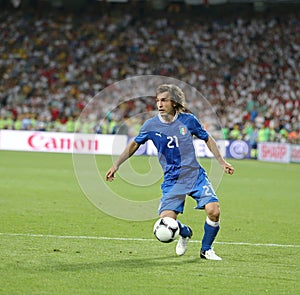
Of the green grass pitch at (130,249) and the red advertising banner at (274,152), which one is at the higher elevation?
the red advertising banner at (274,152)

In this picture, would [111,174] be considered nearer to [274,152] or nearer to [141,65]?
[274,152]

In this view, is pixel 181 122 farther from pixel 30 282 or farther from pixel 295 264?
pixel 30 282

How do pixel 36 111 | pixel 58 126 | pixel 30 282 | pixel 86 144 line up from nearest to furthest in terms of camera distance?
pixel 30 282, pixel 86 144, pixel 58 126, pixel 36 111

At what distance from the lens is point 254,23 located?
4522 cm

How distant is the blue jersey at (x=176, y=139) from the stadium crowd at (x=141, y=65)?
26503mm

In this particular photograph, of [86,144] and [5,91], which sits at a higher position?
[5,91]

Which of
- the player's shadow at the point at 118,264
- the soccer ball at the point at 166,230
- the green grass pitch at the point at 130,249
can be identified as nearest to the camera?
the green grass pitch at the point at 130,249

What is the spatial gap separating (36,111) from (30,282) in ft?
105

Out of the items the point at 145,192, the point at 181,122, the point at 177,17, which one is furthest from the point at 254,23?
the point at 181,122

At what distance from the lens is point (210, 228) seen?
29.5 ft

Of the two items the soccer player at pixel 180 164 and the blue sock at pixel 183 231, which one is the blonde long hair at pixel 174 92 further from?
the blue sock at pixel 183 231

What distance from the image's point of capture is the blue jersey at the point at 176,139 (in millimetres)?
8930

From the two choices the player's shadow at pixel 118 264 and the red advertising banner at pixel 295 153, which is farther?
the red advertising banner at pixel 295 153

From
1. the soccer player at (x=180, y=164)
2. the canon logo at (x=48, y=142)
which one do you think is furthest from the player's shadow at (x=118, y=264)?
the canon logo at (x=48, y=142)
